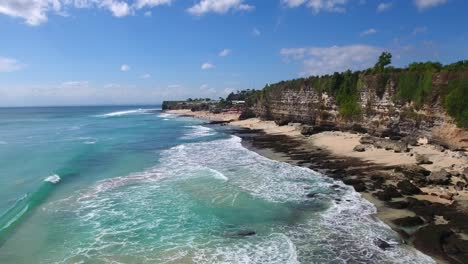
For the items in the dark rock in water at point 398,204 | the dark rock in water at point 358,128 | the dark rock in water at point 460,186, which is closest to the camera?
the dark rock in water at point 398,204

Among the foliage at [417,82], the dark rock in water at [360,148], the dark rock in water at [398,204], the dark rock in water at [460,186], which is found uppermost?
the foliage at [417,82]

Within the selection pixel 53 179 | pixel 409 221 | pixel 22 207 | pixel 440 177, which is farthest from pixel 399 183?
pixel 53 179

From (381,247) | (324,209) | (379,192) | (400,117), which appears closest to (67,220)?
(324,209)

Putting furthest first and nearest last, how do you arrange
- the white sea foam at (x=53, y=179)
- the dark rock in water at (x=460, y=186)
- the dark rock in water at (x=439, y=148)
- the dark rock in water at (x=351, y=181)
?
the dark rock in water at (x=439, y=148) < the white sea foam at (x=53, y=179) < the dark rock in water at (x=351, y=181) < the dark rock in water at (x=460, y=186)

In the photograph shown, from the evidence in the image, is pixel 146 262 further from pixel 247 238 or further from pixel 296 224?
pixel 296 224

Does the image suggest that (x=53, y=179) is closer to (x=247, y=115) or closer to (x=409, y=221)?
(x=409, y=221)

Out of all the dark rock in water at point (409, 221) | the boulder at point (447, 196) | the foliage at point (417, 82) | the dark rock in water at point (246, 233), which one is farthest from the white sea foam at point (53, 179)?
the foliage at point (417, 82)

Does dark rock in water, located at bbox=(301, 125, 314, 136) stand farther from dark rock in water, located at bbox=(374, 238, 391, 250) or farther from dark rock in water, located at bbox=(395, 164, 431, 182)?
dark rock in water, located at bbox=(374, 238, 391, 250)

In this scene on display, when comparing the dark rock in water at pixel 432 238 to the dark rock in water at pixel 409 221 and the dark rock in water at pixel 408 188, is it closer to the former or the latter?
the dark rock in water at pixel 409 221
